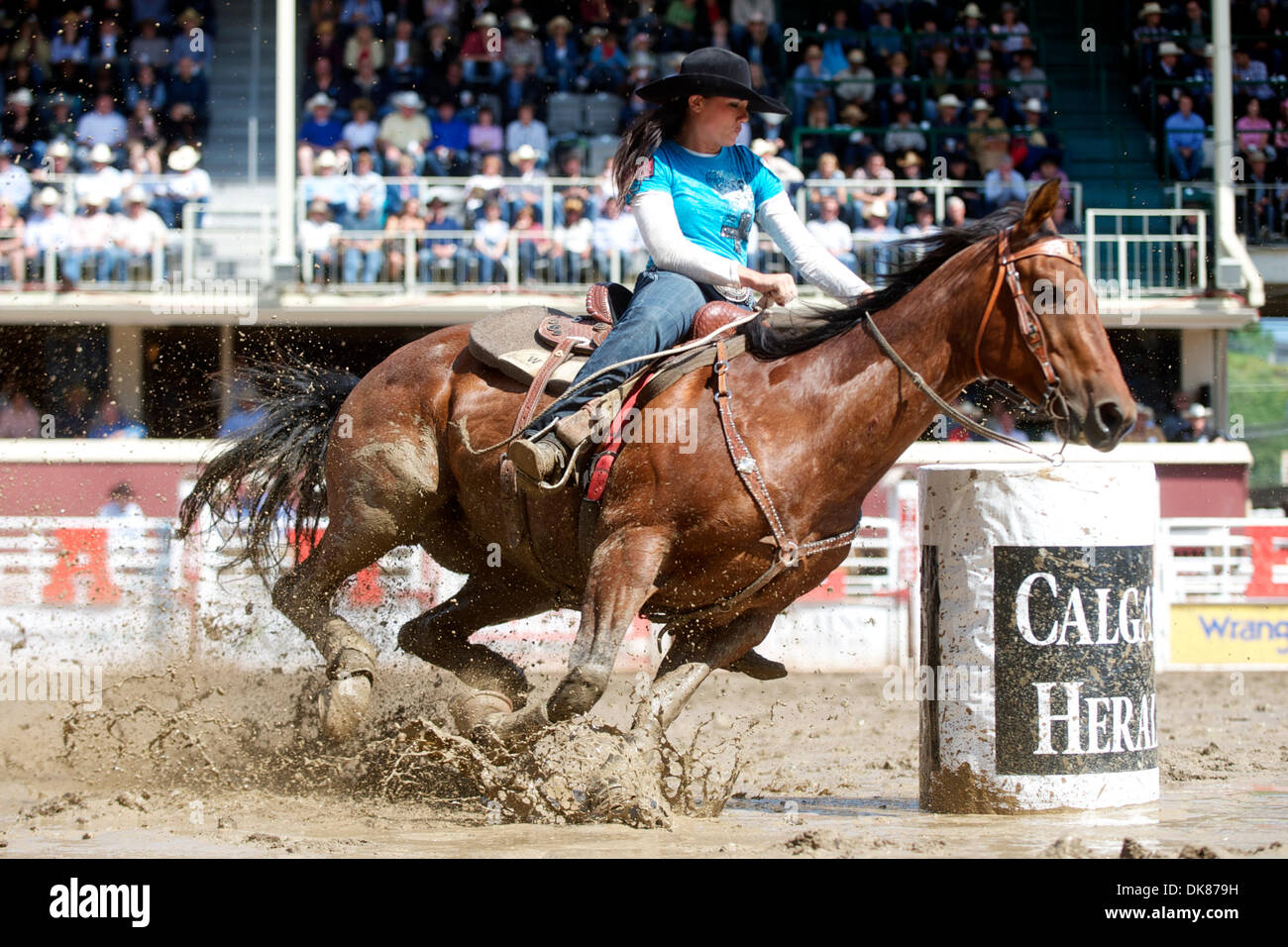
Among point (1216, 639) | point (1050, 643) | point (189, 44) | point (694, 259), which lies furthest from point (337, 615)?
point (189, 44)

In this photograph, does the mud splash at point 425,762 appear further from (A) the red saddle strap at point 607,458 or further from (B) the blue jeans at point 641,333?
(B) the blue jeans at point 641,333

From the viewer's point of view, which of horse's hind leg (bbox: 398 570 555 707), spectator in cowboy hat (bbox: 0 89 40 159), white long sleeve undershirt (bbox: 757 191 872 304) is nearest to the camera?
white long sleeve undershirt (bbox: 757 191 872 304)

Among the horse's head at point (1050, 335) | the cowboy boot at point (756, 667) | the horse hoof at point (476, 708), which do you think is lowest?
the horse hoof at point (476, 708)

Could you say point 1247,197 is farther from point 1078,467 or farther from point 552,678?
point 1078,467

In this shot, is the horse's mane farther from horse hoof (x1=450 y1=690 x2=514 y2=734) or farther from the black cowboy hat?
horse hoof (x1=450 y1=690 x2=514 y2=734)

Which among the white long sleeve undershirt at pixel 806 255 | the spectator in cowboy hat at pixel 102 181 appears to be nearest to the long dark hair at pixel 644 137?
the white long sleeve undershirt at pixel 806 255

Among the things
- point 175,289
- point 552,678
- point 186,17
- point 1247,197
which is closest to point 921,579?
point 552,678

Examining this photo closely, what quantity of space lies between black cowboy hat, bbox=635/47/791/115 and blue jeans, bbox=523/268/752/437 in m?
0.65

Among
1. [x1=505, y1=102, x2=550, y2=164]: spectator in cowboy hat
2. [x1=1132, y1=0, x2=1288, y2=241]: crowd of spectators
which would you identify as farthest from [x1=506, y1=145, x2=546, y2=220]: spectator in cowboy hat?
[x1=1132, y1=0, x2=1288, y2=241]: crowd of spectators

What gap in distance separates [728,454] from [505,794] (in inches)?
56.3

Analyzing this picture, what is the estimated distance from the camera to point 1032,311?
4.48m

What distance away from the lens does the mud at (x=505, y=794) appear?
4523mm

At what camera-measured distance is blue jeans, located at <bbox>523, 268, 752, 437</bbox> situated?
4941 millimetres

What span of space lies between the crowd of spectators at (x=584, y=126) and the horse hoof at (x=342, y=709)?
28.2 feet
